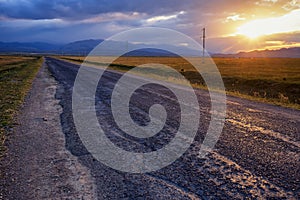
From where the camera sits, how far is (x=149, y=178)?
3.94 meters

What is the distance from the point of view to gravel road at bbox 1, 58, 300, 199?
3.52 m

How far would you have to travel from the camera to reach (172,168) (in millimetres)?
4250

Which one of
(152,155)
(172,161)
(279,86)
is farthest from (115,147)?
(279,86)

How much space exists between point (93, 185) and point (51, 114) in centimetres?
525

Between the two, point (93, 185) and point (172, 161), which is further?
point (172, 161)

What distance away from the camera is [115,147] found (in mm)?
5289

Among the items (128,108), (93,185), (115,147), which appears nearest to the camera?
(93,185)

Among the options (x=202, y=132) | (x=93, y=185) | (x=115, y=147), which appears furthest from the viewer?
(x=202, y=132)

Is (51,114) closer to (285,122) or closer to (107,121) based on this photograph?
(107,121)

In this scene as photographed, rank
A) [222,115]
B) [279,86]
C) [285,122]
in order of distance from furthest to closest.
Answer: [279,86] < [222,115] < [285,122]

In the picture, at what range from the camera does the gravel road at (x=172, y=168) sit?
11.5 feet

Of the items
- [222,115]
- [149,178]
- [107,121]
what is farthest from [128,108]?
[149,178]

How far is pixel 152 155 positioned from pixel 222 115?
3.76m

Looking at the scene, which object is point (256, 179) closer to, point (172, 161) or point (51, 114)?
point (172, 161)
